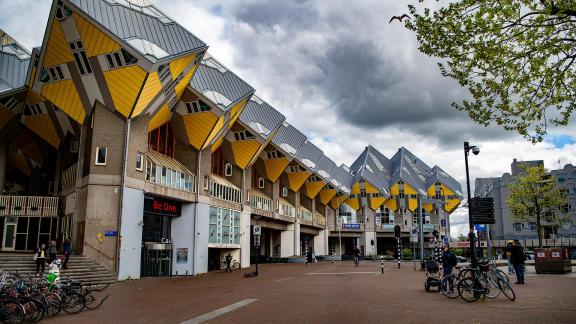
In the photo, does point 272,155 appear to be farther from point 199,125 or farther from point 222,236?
point 199,125

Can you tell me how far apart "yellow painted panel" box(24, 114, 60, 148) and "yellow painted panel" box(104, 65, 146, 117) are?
1005 cm

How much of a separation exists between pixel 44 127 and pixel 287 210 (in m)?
28.5

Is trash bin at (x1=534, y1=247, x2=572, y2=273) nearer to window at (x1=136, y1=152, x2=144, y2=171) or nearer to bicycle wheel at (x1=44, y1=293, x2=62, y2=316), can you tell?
window at (x1=136, y1=152, x2=144, y2=171)

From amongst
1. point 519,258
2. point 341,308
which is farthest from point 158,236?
point 519,258

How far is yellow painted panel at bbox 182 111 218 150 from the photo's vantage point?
32688 mm

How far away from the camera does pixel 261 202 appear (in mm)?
47000

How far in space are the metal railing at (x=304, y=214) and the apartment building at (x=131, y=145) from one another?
8.99 meters

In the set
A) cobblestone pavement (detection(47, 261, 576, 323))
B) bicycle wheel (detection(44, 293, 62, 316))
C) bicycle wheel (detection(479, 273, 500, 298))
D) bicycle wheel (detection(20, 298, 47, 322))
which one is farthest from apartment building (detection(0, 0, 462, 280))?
bicycle wheel (detection(479, 273, 500, 298))

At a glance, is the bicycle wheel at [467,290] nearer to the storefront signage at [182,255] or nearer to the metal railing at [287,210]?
the storefront signage at [182,255]

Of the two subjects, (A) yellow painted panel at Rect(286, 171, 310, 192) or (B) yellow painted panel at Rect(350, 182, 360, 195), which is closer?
(A) yellow painted panel at Rect(286, 171, 310, 192)

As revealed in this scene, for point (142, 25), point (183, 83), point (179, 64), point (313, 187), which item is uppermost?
point (142, 25)

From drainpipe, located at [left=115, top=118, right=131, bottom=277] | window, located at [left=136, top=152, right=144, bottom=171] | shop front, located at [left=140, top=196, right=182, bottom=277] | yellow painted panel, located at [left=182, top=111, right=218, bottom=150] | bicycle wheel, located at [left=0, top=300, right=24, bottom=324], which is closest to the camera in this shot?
bicycle wheel, located at [left=0, top=300, right=24, bottom=324]

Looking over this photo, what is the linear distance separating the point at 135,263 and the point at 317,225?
42.7 m

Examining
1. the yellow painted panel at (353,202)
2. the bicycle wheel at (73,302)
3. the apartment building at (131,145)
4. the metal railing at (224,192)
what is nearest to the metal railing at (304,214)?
the apartment building at (131,145)
